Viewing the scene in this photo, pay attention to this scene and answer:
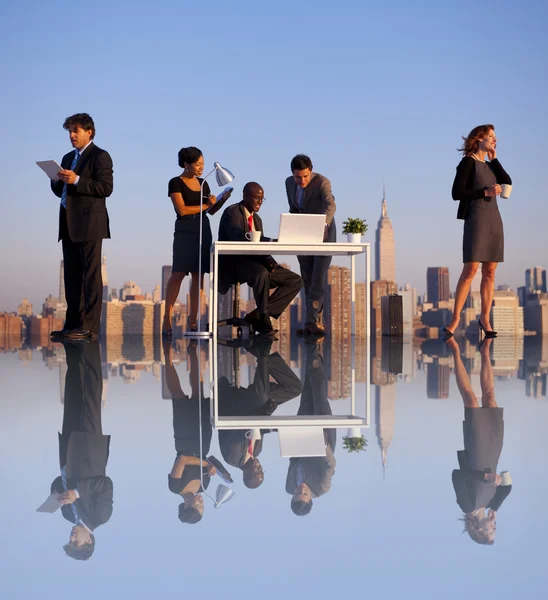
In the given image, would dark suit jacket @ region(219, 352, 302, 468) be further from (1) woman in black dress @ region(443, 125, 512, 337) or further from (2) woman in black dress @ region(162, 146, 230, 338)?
(1) woman in black dress @ region(443, 125, 512, 337)

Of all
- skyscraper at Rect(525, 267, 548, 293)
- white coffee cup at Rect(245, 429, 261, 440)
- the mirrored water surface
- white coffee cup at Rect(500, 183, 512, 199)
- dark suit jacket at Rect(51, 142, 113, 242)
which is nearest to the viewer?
the mirrored water surface

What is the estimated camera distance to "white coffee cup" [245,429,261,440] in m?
1.87

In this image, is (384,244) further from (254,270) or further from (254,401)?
(254,401)

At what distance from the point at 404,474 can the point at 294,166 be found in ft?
17.9

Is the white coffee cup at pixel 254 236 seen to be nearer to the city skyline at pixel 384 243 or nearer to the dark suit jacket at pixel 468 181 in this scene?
the dark suit jacket at pixel 468 181

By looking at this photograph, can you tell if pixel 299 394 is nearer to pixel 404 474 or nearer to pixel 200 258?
pixel 404 474

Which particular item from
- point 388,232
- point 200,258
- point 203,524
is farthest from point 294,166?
point 388,232

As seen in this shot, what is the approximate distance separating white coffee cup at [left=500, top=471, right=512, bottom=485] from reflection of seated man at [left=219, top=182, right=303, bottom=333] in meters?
5.12

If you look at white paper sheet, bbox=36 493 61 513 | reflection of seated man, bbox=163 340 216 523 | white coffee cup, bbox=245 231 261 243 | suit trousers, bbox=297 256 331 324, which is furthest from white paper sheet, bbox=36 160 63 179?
white paper sheet, bbox=36 493 61 513

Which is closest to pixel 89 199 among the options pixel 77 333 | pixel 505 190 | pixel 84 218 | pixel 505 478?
pixel 84 218

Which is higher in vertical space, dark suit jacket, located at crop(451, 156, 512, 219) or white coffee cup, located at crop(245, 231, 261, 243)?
dark suit jacket, located at crop(451, 156, 512, 219)

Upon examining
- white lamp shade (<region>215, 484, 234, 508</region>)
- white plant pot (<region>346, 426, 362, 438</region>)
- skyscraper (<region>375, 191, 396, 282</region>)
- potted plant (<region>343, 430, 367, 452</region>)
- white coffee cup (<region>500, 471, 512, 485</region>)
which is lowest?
white plant pot (<region>346, 426, 362, 438</region>)

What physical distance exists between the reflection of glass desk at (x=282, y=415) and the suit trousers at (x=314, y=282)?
10.1ft

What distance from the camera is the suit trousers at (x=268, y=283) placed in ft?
22.1
